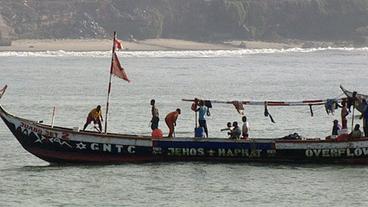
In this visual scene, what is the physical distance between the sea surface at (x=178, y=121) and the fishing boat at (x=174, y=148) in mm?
343

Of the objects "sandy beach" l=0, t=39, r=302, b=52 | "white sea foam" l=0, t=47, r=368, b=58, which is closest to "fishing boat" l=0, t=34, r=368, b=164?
"white sea foam" l=0, t=47, r=368, b=58

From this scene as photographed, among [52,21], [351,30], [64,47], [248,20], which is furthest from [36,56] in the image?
[351,30]

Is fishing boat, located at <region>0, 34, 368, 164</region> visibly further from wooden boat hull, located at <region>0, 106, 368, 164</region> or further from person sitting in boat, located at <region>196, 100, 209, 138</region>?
person sitting in boat, located at <region>196, 100, 209, 138</region>

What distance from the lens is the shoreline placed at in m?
146

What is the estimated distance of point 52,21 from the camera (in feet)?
559

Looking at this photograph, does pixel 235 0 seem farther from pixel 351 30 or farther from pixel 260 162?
pixel 260 162

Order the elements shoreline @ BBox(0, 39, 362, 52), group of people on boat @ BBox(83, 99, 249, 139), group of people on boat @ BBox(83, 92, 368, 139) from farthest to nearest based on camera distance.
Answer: shoreline @ BBox(0, 39, 362, 52)
group of people on boat @ BBox(83, 99, 249, 139)
group of people on boat @ BBox(83, 92, 368, 139)

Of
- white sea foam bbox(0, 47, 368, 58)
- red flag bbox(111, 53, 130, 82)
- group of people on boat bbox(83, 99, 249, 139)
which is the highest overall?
white sea foam bbox(0, 47, 368, 58)

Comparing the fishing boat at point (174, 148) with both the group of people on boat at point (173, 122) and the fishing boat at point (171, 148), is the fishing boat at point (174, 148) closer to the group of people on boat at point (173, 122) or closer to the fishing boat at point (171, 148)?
the fishing boat at point (171, 148)

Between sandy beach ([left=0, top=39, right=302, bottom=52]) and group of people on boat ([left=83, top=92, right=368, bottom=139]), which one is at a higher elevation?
sandy beach ([left=0, top=39, right=302, bottom=52])

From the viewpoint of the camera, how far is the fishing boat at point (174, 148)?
3703 cm

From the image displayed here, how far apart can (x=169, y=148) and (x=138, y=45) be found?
12046cm

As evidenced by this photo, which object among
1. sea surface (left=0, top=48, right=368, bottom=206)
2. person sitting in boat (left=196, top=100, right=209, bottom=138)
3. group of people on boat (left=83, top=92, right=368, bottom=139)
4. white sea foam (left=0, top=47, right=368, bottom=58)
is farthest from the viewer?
white sea foam (left=0, top=47, right=368, bottom=58)

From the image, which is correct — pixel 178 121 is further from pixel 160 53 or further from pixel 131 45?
pixel 131 45
